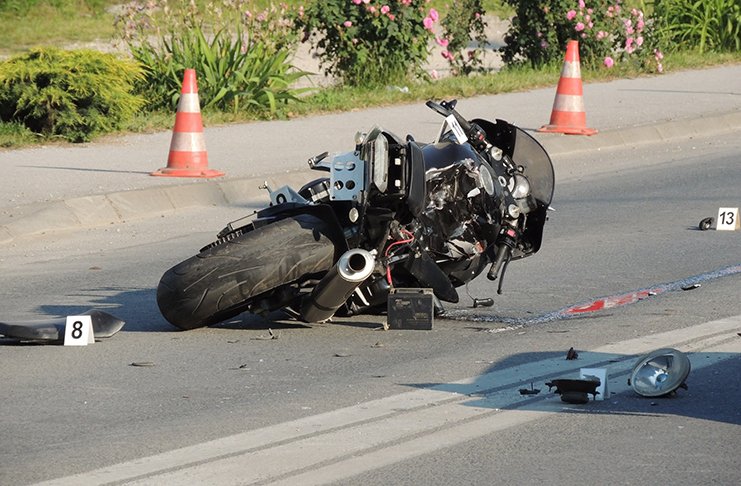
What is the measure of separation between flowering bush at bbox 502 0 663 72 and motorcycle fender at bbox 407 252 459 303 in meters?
12.8

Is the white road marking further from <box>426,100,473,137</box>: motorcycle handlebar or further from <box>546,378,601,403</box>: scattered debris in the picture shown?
<box>426,100,473,137</box>: motorcycle handlebar

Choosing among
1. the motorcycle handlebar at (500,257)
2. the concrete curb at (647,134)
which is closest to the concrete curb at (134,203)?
the concrete curb at (647,134)

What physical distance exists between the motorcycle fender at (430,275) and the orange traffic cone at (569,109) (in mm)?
8453

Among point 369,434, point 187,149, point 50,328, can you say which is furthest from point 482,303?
point 187,149

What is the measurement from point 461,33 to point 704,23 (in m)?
5.05

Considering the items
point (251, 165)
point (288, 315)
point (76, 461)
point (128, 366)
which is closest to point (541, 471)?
point (76, 461)

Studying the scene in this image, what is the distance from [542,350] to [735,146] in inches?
379

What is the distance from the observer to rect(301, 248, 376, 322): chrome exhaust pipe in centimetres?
705

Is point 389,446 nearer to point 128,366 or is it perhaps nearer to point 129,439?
point 129,439

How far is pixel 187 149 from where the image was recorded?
12.9m

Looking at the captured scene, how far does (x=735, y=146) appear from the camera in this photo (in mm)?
16078

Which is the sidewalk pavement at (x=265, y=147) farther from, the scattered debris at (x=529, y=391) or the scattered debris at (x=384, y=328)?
the scattered debris at (x=529, y=391)

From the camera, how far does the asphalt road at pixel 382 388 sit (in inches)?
208

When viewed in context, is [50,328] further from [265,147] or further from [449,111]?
[265,147]
